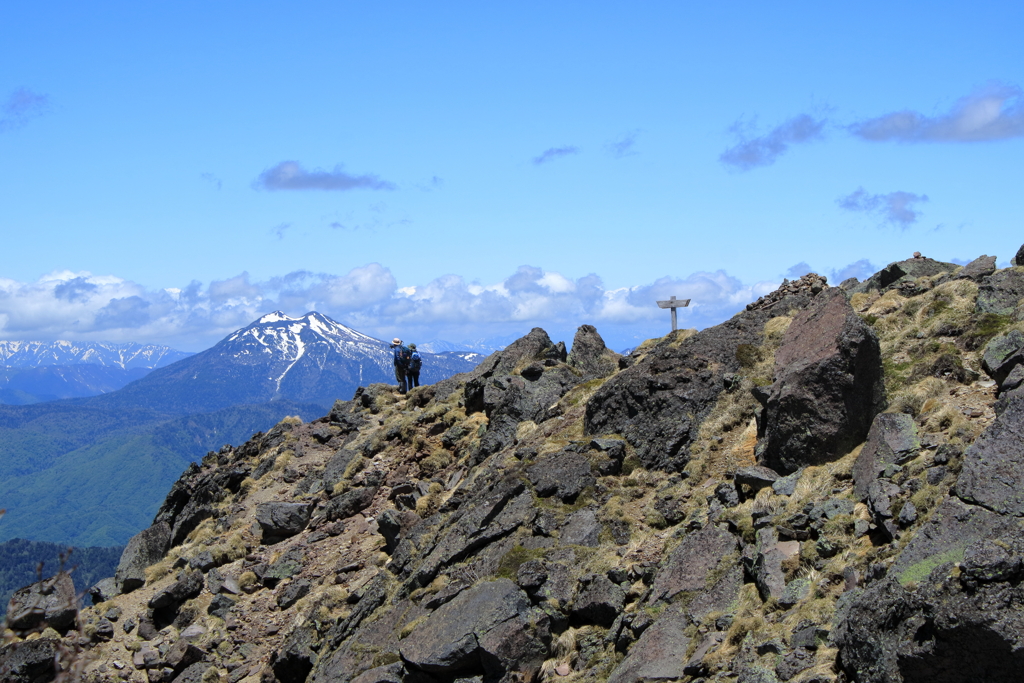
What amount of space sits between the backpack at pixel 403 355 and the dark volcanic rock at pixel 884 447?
27.3 metres

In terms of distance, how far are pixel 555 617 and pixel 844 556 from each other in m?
6.27

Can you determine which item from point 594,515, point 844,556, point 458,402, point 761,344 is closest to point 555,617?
point 594,515

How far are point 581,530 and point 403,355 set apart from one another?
74.8 feet

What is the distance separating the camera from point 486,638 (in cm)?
1811

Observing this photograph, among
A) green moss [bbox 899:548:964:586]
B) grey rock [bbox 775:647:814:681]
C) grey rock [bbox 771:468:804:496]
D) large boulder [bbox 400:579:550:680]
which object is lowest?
large boulder [bbox 400:579:550:680]

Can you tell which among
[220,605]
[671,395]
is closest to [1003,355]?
[671,395]

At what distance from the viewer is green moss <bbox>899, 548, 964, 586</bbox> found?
12.6 meters

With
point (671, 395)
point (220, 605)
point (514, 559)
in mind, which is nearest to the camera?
point (514, 559)

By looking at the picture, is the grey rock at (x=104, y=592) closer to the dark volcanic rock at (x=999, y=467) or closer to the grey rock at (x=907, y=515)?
the grey rock at (x=907, y=515)

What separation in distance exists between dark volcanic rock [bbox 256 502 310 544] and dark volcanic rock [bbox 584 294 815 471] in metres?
12.2

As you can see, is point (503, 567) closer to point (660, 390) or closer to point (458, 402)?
point (660, 390)

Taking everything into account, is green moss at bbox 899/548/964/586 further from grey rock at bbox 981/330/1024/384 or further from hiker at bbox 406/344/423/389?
hiker at bbox 406/344/423/389

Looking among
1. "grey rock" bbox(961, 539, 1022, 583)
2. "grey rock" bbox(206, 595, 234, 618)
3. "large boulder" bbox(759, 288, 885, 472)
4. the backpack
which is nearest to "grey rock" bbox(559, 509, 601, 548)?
"large boulder" bbox(759, 288, 885, 472)

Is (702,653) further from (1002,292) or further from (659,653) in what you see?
(1002,292)
